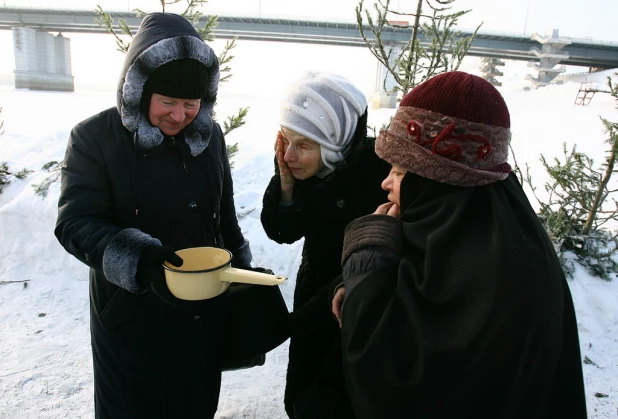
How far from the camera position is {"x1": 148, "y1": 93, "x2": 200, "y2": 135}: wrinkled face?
1.70 meters

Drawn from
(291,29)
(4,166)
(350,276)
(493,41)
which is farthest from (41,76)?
(350,276)

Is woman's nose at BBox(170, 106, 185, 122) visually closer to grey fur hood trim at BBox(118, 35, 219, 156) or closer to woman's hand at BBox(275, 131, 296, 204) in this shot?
grey fur hood trim at BBox(118, 35, 219, 156)

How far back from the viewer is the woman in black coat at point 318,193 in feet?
5.75

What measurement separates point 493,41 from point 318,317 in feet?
123

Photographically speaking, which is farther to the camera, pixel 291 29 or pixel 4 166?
pixel 291 29

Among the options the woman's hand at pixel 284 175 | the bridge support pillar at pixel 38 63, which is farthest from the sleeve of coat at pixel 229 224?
the bridge support pillar at pixel 38 63

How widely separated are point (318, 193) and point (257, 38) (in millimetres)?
33140

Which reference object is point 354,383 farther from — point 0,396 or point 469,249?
point 0,396

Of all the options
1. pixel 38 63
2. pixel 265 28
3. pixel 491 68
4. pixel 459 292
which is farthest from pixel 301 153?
pixel 491 68

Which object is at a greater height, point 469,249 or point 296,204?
point 469,249

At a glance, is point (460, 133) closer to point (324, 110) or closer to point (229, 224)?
point (324, 110)

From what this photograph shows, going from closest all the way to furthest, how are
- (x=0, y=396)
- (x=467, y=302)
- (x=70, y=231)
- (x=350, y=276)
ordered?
1. (x=467, y=302)
2. (x=350, y=276)
3. (x=70, y=231)
4. (x=0, y=396)

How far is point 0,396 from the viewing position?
9.15 feet

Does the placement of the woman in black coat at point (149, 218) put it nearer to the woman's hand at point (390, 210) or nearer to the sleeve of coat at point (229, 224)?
the sleeve of coat at point (229, 224)
